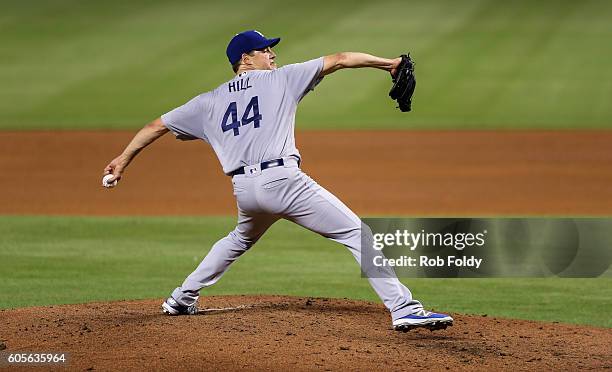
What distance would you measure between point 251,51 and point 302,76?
0.46 meters

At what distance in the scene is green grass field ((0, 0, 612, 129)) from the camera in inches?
832

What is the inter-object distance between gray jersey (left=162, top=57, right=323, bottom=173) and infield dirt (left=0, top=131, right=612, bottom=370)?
1.04m

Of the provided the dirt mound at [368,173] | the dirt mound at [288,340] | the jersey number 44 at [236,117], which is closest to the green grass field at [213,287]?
the dirt mound at [288,340]

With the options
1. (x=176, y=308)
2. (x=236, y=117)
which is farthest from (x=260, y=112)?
(x=176, y=308)

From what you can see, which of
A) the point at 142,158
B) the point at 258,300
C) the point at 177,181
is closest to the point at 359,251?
the point at 258,300

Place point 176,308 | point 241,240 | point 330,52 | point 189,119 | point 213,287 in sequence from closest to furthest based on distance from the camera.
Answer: point 189,119 < point 241,240 < point 176,308 < point 213,287 < point 330,52

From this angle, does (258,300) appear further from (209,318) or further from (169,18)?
(169,18)

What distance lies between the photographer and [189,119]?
20.7 ft

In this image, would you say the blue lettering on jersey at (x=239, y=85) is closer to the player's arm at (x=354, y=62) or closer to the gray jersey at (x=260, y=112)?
the gray jersey at (x=260, y=112)

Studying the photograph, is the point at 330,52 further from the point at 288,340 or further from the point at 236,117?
the point at 288,340

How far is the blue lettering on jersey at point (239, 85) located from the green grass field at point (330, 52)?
1366cm

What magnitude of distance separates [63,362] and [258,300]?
2.09 meters

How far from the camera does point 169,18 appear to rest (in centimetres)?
2938

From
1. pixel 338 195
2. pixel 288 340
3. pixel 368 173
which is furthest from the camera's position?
pixel 368 173
